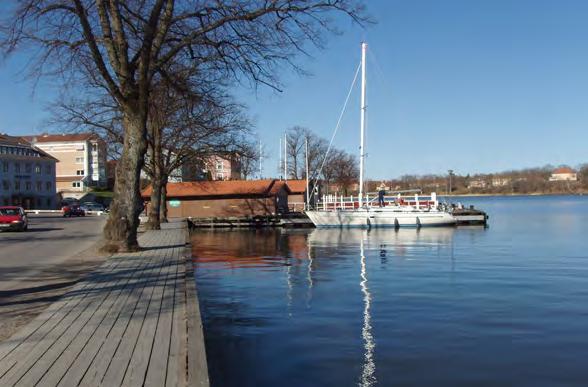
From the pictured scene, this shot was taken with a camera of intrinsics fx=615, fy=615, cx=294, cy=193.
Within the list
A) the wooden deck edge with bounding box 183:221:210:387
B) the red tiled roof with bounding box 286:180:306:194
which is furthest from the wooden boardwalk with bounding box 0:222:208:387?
the red tiled roof with bounding box 286:180:306:194

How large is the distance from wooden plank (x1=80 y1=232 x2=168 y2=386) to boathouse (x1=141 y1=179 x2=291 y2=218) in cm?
5147

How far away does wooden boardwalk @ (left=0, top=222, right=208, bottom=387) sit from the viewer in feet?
19.6

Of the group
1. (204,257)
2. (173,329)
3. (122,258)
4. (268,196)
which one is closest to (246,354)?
(173,329)

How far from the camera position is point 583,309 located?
14.2 meters

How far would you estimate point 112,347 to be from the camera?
280 inches

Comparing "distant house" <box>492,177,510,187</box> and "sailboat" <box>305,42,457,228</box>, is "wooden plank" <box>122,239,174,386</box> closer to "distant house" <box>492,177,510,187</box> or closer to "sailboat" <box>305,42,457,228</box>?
"sailboat" <box>305,42,457,228</box>

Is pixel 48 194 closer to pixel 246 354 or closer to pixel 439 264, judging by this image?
pixel 439 264

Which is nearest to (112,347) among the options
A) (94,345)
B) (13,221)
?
(94,345)

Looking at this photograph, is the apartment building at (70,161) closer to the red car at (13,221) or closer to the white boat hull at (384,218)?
the white boat hull at (384,218)

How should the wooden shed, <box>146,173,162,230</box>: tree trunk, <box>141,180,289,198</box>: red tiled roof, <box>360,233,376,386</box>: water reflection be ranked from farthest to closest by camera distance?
the wooden shed → <box>141,180,289,198</box>: red tiled roof → <box>146,173,162,230</box>: tree trunk → <box>360,233,376,386</box>: water reflection

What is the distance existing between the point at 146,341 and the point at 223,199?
186 ft

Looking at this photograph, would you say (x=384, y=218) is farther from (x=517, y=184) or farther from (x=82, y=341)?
(x=517, y=184)

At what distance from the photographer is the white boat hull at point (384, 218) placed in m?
53.8

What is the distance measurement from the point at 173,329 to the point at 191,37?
12.6m
